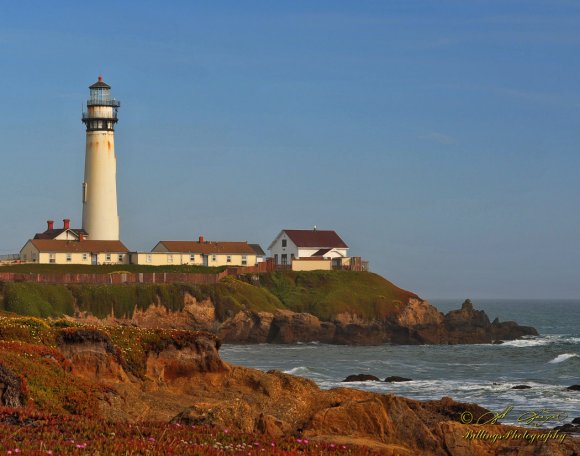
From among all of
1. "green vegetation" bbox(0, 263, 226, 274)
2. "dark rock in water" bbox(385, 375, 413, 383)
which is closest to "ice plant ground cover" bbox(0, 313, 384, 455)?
"dark rock in water" bbox(385, 375, 413, 383)

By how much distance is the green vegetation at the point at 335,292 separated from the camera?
84.0m

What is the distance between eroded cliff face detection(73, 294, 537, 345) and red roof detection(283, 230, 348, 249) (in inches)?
599

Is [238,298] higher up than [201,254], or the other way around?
[201,254]

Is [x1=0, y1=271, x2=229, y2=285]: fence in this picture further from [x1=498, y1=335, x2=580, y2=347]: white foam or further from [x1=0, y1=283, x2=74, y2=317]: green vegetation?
[x1=498, y1=335, x2=580, y2=347]: white foam

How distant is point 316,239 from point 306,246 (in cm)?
199

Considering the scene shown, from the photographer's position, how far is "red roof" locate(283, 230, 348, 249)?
9950cm

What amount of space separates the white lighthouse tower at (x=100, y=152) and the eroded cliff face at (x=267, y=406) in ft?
193

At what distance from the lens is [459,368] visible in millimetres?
57625

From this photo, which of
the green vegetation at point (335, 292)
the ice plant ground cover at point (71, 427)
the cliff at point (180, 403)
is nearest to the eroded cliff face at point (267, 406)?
the cliff at point (180, 403)

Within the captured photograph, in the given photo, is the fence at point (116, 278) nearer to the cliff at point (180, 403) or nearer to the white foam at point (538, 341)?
the white foam at point (538, 341)

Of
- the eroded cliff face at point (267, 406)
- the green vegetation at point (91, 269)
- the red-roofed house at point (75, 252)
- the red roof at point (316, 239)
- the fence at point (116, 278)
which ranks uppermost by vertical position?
the red roof at point (316, 239)

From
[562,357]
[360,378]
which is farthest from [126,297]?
[360,378]

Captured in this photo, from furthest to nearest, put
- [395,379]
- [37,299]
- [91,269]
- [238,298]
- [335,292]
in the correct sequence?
1. [335,292]
2. [91,269]
3. [238,298]
4. [37,299]
5. [395,379]

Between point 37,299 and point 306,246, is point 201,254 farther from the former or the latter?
point 37,299
